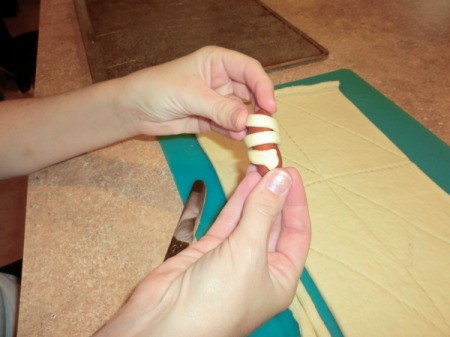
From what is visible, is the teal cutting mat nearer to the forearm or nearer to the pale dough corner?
the pale dough corner

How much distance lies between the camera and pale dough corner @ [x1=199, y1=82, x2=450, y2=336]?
2.27 feet

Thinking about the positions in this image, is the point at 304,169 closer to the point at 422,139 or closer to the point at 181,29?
the point at 422,139

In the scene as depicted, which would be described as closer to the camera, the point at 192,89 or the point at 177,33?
the point at 192,89

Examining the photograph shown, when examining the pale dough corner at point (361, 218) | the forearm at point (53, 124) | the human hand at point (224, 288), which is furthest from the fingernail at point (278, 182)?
the forearm at point (53, 124)

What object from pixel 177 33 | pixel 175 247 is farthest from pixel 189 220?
pixel 177 33

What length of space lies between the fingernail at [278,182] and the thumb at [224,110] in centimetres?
13

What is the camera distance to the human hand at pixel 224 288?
504 millimetres

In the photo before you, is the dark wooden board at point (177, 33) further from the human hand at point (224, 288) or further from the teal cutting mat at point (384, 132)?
the human hand at point (224, 288)

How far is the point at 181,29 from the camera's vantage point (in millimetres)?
1438

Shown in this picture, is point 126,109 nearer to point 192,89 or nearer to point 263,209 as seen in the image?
point 192,89

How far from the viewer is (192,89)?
30.8 inches

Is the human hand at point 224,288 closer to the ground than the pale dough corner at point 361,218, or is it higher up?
higher up

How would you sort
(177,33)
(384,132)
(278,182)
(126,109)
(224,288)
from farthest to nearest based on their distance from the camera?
(177,33) < (384,132) < (126,109) < (278,182) < (224,288)

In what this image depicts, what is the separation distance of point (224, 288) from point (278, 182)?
0.22 m
